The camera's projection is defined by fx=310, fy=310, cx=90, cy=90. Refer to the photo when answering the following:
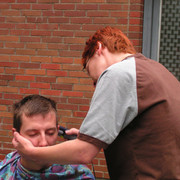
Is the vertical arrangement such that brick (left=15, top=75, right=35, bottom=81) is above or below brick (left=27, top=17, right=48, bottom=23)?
below

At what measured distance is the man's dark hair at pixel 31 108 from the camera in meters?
2.12

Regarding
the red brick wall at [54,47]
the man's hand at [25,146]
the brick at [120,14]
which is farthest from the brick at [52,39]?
the man's hand at [25,146]

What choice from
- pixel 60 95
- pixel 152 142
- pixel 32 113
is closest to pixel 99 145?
pixel 152 142

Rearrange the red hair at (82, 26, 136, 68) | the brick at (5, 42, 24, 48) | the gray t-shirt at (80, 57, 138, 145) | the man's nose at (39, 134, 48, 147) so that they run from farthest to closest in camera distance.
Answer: the brick at (5, 42, 24, 48) < the man's nose at (39, 134, 48, 147) < the red hair at (82, 26, 136, 68) < the gray t-shirt at (80, 57, 138, 145)

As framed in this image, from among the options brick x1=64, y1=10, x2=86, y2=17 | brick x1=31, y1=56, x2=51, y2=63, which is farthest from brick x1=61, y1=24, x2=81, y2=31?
brick x1=31, y1=56, x2=51, y2=63

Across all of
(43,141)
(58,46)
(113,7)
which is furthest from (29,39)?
(43,141)

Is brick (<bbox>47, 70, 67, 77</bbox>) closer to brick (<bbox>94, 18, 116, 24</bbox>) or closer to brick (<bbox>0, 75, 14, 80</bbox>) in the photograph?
brick (<bbox>0, 75, 14, 80</bbox>)

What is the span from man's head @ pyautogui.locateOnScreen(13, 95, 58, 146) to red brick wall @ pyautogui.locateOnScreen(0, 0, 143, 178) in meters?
1.75

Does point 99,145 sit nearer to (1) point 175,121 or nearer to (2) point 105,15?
(1) point 175,121

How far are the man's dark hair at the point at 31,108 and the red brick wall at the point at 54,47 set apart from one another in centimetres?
172

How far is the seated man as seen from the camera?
203 cm

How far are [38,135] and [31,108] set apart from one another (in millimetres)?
217

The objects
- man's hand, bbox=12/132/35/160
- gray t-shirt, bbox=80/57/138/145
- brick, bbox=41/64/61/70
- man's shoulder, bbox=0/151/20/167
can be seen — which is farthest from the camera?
brick, bbox=41/64/61/70

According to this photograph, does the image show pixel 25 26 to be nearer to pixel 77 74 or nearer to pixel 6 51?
pixel 6 51
